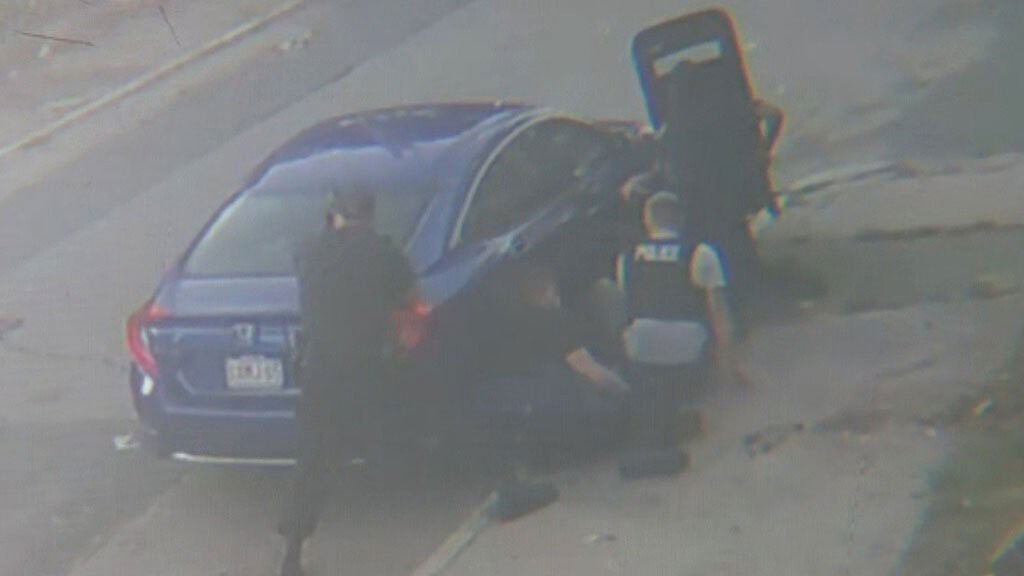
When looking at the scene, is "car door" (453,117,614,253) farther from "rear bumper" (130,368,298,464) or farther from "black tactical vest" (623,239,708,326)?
"rear bumper" (130,368,298,464)

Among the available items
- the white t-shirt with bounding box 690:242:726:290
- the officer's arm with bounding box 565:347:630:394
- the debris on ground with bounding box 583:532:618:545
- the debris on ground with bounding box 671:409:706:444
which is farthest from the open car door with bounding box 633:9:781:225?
the debris on ground with bounding box 583:532:618:545

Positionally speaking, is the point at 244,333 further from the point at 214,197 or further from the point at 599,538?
the point at 214,197

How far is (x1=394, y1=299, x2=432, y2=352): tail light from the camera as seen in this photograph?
9617 millimetres

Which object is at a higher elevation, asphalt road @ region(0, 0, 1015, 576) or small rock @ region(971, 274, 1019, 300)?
asphalt road @ region(0, 0, 1015, 576)

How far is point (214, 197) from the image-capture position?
16875mm

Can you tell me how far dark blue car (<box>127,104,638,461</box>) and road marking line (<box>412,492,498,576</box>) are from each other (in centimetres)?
77

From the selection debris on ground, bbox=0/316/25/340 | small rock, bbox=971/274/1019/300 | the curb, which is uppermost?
the curb

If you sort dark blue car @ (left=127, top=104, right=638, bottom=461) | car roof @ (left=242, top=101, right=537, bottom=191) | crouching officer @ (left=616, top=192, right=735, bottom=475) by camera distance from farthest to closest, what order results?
crouching officer @ (left=616, top=192, right=735, bottom=475) → car roof @ (left=242, top=101, right=537, bottom=191) → dark blue car @ (left=127, top=104, right=638, bottom=461)

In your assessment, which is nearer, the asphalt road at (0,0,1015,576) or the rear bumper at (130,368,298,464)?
the rear bumper at (130,368,298,464)

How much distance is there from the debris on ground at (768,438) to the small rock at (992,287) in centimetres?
203

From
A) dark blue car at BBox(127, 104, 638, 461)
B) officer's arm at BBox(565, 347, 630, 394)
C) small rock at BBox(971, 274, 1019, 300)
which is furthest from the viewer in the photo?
small rock at BBox(971, 274, 1019, 300)

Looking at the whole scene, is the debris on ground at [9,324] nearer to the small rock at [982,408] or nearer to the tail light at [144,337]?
the tail light at [144,337]

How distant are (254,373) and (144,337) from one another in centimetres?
75

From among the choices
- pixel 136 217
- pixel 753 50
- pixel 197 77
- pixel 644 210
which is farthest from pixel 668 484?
pixel 197 77
